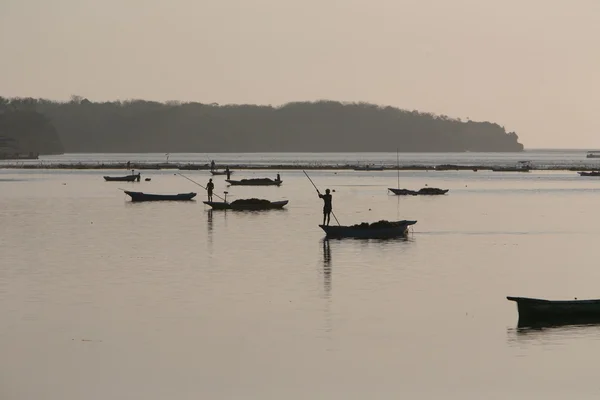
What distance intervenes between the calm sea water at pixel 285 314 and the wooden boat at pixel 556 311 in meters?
0.59

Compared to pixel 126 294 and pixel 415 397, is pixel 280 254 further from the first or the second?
pixel 415 397

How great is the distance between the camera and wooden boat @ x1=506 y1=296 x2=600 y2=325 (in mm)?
27547

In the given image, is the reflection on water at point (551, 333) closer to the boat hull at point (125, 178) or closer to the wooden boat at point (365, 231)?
the wooden boat at point (365, 231)

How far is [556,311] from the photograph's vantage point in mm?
27656

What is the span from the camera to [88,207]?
79375 mm

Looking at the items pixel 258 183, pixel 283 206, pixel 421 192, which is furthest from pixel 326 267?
pixel 258 183

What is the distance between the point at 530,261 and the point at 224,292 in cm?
1456

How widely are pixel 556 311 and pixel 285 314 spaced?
6.74 m

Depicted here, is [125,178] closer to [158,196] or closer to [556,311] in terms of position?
[158,196]

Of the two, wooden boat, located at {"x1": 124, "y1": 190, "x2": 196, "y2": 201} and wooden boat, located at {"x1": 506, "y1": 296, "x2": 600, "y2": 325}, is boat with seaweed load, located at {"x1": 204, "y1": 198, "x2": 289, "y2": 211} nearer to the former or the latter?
wooden boat, located at {"x1": 124, "y1": 190, "x2": 196, "y2": 201}

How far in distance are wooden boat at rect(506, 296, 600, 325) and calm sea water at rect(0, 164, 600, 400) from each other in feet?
1.93

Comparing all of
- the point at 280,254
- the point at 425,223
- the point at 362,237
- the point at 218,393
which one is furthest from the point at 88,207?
the point at 218,393

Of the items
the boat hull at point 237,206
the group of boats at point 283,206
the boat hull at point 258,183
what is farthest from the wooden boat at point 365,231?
the boat hull at point 258,183

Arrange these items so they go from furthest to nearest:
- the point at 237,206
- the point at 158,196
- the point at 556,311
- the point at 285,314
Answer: the point at 158,196
the point at 237,206
the point at 285,314
the point at 556,311
